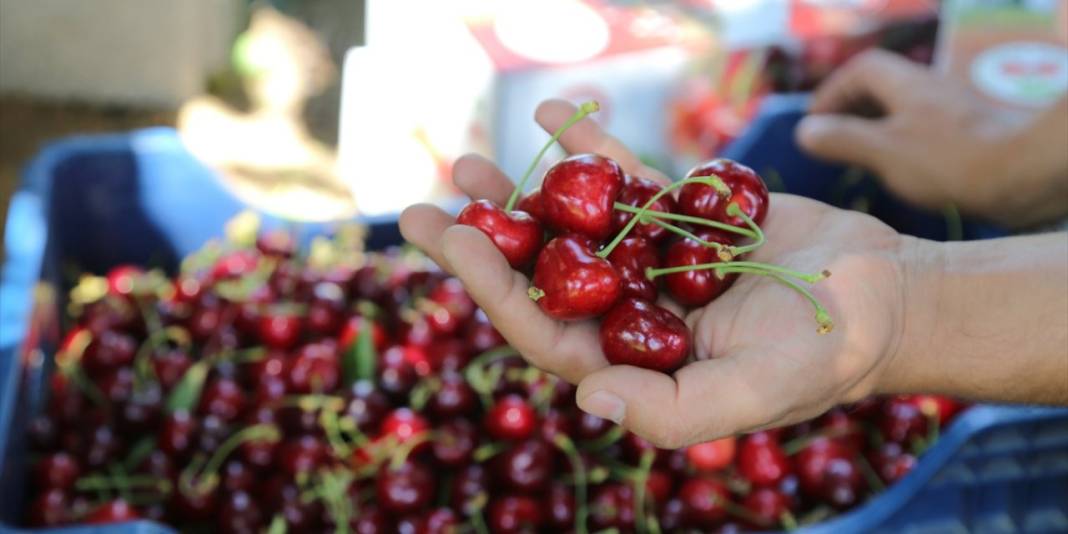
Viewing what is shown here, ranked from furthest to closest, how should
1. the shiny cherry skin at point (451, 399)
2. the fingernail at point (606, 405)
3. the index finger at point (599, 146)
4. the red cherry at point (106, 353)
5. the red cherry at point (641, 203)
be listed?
the red cherry at point (106, 353) < the shiny cherry skin at point (451, 399) < the index finger at point (599, 146) < the red cherry at point (641, 203) < the fingernail at point (606, 405)

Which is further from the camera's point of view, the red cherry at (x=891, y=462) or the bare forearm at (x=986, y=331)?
the red cherry at (x=891, y=462)

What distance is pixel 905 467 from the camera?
58.5 inches

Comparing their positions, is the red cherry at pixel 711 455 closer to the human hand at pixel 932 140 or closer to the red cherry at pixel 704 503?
the red cherry at pixel 704 503

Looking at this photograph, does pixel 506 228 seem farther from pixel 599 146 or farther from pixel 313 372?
pixel 313 372

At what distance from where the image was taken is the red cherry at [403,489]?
4.65 feet

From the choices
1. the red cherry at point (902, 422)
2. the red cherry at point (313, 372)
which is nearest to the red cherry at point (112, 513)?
the red cherry at point (313, 372)

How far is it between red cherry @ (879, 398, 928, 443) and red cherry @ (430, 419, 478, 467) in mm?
576

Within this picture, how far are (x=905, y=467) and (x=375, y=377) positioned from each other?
75 centimetres

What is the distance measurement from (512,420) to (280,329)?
1.38 feet

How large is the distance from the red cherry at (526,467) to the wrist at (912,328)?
1.65 ft

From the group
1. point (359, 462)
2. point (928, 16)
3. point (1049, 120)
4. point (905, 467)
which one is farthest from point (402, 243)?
point (928, 16)

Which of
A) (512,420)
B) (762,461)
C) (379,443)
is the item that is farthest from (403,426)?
(762,461)

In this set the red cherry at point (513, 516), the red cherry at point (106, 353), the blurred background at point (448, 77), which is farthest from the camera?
the blurred background at point (448, 77)

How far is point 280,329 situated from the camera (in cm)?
170
